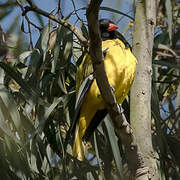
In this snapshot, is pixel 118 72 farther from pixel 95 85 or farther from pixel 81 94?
pixel 81 94

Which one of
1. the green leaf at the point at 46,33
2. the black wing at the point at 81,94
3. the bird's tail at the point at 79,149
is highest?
→ the green leaf at the point at 46,33

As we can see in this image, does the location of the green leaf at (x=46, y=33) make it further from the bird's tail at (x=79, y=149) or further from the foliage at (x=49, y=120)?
the bird's tail at (x=79, y=149)

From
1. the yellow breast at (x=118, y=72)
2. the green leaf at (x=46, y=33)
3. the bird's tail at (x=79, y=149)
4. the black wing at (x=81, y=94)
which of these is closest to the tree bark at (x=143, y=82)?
the yellow breast at (x=118, y=72)

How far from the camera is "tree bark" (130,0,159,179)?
1925 mm

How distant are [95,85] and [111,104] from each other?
1.71 ft

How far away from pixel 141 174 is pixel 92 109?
0.60 meters

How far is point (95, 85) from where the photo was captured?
2.23 meters

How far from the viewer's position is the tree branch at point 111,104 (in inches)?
49.4

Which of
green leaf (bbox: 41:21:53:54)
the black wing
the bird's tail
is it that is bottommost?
the bird's tail

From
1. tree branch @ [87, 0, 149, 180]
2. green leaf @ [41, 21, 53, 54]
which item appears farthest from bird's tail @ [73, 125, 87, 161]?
green leaf @ [41, 21, 53, 54]

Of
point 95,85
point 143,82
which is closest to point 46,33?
point 95,85

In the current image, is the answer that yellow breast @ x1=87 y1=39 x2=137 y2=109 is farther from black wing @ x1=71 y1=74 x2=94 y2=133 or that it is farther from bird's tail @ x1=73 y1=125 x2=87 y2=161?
bird's tail @ x1=73 y1=125 x2=87 y2=161

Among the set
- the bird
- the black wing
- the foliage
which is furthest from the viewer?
the bird

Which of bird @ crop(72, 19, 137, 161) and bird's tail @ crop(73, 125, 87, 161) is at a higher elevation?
bird @ crop(72, 19, 137, 161)
